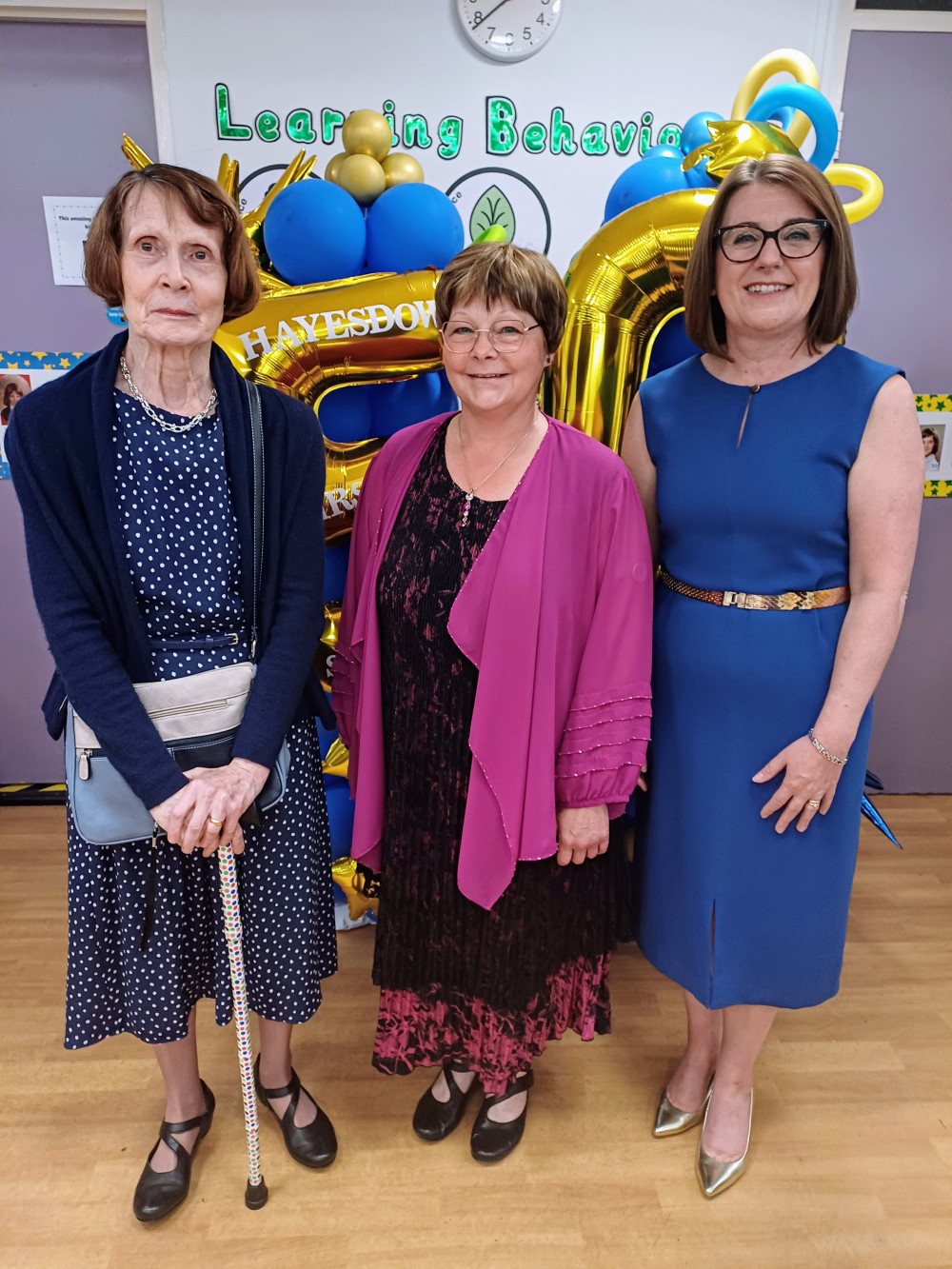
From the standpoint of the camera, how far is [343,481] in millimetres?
1895

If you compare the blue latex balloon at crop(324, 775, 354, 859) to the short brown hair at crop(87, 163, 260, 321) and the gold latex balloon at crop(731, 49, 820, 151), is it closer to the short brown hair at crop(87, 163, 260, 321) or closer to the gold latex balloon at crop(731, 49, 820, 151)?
the short brown hair at crop(87, 163, 260, 321)

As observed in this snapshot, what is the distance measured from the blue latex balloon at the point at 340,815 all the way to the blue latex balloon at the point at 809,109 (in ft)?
5.99

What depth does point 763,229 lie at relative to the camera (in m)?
Result: 1.21

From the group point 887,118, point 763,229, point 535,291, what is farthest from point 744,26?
point 535,291

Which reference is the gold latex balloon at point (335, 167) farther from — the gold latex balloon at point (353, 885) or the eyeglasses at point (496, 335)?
the gold latex balloon at point (353, 885)

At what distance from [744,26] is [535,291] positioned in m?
1.82

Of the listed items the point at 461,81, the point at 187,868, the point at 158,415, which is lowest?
the point at 187,868

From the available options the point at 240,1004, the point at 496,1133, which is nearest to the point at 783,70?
the point at 240,1004

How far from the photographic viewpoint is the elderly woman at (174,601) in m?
1.14

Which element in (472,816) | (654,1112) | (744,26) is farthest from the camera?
(744,26)

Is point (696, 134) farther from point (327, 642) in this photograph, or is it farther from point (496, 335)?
point (327, 642)

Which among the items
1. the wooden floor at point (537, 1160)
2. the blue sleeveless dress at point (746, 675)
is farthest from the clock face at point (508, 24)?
the wooden floor at point (537, 1160)

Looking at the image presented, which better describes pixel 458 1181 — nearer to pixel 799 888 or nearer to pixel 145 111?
pixel 799 888

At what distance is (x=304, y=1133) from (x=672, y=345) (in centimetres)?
187
